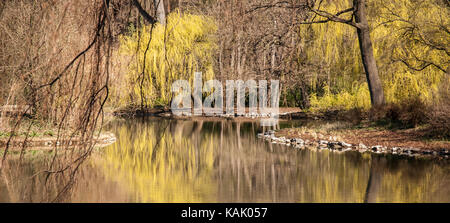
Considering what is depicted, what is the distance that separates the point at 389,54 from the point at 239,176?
390 inches

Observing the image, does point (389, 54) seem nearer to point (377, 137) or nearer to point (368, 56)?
point (368, 56)

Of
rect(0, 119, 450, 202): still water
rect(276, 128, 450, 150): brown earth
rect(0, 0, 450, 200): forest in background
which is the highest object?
rect(0, 0, 450, 200): forest in background

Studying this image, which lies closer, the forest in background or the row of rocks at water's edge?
the forest in background

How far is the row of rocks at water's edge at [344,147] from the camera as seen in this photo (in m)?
13.0

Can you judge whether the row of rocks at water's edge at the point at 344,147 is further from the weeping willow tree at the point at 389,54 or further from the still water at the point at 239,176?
the weeping willow tree at the point at 389,54

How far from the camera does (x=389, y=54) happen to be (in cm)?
1878

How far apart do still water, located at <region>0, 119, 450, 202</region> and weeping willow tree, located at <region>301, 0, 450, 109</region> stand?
159 inches

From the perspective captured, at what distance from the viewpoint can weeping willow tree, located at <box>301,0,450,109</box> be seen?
1658 cm

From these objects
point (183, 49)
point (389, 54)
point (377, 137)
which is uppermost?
point (183, 49)

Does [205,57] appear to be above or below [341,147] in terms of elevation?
above

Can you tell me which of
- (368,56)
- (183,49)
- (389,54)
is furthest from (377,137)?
(183,49)

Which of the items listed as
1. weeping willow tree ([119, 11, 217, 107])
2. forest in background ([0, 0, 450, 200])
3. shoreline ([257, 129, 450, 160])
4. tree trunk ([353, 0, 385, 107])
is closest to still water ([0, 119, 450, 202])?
shoreline ([257, 129, 450, 160])

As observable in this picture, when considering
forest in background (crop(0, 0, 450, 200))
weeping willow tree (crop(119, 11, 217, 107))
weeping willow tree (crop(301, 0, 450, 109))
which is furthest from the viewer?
weeping willow tree (crop(119, 11, 217, 107))

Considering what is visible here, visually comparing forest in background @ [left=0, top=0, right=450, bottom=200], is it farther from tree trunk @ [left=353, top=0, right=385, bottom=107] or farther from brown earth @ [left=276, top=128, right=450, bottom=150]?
tree trunk @ [left=353, top=0, right=385, bottom=107]
